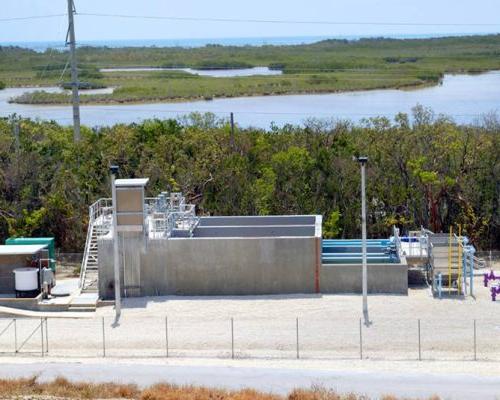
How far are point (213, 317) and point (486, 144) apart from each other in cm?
2430

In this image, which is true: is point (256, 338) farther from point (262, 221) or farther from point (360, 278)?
point (262, 221)

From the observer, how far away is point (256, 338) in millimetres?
33312

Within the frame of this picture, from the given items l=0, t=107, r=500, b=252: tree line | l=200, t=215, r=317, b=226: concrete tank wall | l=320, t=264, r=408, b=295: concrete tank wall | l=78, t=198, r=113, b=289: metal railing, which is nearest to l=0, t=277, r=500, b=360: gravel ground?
l=320, t=264, r=408, b=295: concrete tank wall

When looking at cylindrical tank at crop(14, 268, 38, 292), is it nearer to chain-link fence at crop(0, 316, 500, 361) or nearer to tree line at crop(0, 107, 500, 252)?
chain-link fence at crop(0, 316, 500, 361)

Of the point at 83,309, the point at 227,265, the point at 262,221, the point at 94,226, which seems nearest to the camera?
the point at 83,309

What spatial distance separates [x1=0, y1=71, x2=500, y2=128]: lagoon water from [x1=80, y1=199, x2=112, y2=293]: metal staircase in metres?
56.1

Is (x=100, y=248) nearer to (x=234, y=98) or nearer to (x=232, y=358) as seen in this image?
(x=232, y=358)

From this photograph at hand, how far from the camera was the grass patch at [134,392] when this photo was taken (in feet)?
85.6

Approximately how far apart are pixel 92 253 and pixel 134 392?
48.6ft

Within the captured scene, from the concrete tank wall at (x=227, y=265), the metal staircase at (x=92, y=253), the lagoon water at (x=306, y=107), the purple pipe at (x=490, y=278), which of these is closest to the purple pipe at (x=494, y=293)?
the purple pipe at (x=490, y=278)

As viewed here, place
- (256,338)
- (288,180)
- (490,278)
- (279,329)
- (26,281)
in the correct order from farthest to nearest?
(288,180), (490,278), (26,281), (279,329), (256,338)

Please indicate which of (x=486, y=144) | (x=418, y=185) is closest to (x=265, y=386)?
(x=418, y=185)

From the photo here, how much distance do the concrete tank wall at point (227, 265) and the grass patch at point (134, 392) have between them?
1132cm

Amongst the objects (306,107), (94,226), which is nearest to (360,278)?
(94,226)
